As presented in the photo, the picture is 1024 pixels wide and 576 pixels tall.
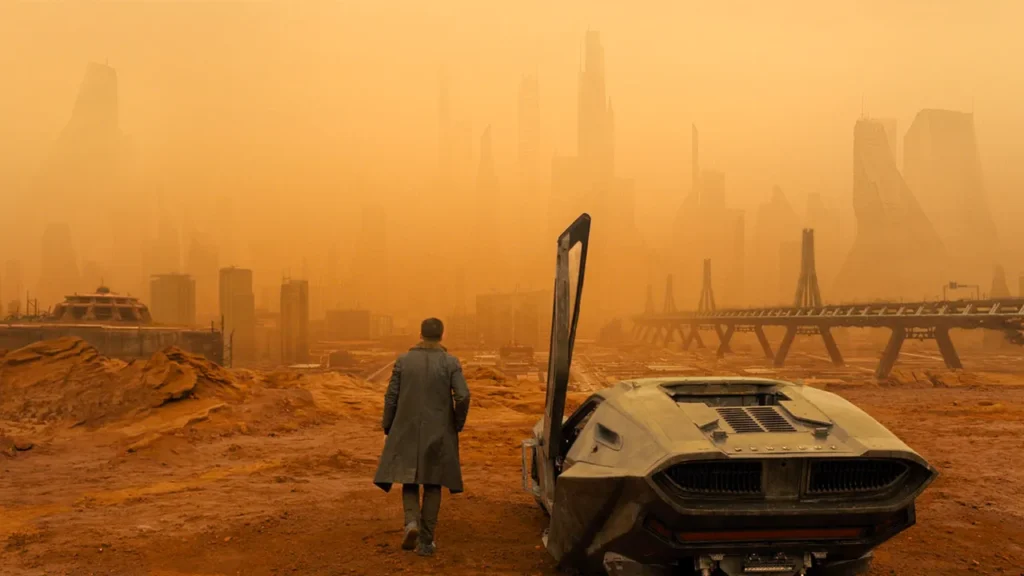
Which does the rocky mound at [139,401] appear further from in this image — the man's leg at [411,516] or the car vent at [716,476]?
the car vent at [716,476]

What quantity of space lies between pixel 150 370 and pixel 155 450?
515cm

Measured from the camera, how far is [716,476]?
3895mm

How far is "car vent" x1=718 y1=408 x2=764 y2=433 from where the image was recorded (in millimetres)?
4043

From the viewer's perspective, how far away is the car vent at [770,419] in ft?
13.4

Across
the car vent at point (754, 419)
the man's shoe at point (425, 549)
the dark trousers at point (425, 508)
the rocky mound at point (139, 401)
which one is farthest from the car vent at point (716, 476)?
the rocky mound at point (139, 401)

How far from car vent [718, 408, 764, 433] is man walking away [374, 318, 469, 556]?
2.32m

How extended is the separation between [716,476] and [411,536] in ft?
9.34

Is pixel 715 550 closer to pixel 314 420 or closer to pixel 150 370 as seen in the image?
pixel 314 420

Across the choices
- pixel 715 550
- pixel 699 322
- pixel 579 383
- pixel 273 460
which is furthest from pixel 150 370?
pixel 699 322

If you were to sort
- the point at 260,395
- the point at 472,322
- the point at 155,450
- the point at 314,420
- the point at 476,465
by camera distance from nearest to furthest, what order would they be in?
the point at 476,465 < the point at 155,450 < the point at 314,420 < the point at 260,395 < the point at 472,322

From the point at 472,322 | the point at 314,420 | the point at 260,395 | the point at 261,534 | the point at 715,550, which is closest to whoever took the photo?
the point at 715,550

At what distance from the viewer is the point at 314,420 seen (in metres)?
15.5

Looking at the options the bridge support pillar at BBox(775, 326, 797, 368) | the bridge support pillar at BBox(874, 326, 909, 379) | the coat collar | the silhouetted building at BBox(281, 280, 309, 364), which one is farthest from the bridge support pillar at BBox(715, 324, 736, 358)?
the coat collar

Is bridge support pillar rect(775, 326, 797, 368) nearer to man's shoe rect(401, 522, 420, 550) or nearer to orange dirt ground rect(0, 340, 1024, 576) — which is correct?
orange dirt ground rect(0, 340, 1024, 576)
